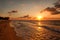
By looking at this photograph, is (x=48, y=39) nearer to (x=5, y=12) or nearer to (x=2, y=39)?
(x=2, y=39)

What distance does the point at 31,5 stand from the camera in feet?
26.2

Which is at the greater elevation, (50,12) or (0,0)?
(0,0)

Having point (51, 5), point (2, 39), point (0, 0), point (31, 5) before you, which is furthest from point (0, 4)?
point (51, 5)

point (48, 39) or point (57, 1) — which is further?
point (57, 1)

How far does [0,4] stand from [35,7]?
7.02 ft

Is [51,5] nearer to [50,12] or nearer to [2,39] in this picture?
[50,12]

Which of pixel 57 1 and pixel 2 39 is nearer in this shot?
pixel 2 39

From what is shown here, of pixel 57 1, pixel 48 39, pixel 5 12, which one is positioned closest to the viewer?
pixel 48 39

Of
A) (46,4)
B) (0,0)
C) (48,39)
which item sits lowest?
(48,39)

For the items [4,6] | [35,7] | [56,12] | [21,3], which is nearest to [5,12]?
[4,6]

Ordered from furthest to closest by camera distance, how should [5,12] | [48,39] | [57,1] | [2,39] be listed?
1. [5,12]
2. [57,1]
3. [48,39]
4. [2,39]

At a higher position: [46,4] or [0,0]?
[0,0]

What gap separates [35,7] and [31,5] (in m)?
0.28

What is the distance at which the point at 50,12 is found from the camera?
8.46 metres
